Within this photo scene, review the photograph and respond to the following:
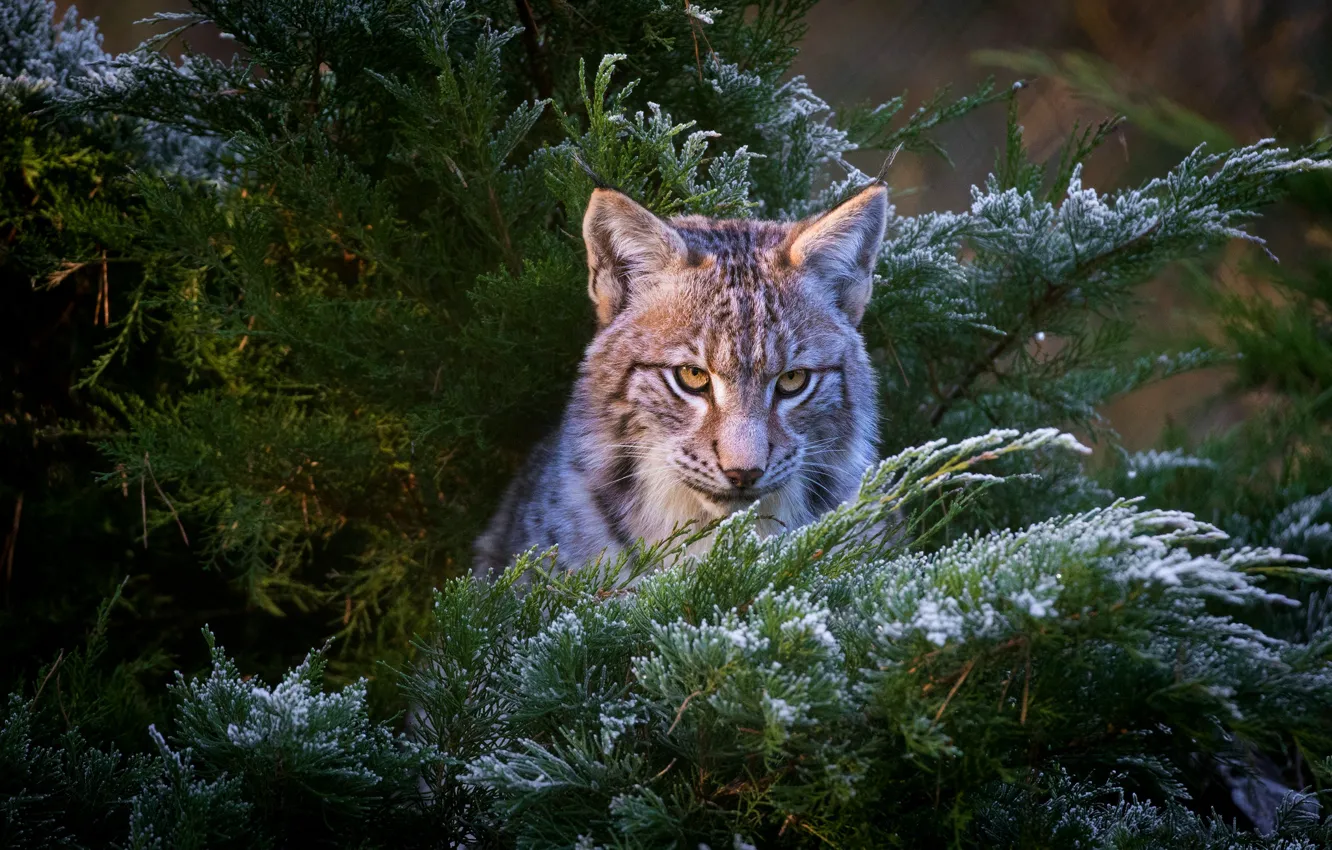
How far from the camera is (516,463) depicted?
3.36 meters

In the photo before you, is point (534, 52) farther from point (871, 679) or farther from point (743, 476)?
point (871, 679)

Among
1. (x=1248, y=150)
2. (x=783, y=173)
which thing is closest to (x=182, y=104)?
(x=783, y=173)

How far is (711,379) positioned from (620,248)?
0.42m

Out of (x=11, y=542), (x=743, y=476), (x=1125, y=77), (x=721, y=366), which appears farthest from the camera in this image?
(x=1125, y=77)

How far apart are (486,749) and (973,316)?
1822 millimetres

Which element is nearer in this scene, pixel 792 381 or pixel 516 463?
pixel 792 381

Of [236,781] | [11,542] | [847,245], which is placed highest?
[847,245]

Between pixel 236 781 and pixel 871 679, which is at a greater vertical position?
pixel 871 679

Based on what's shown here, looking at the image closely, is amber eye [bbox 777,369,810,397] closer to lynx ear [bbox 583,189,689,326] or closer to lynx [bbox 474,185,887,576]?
lynx [bbox 474,185,887,576]

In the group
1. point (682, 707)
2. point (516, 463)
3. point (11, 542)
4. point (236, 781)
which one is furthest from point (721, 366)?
point (11, 542)

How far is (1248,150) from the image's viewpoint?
256 cm

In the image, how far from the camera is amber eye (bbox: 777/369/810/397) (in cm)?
268

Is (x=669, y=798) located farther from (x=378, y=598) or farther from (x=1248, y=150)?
(x=1248, y=150)

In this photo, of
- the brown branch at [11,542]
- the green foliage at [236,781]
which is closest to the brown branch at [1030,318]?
Answer: the green foliage at [236,781]
